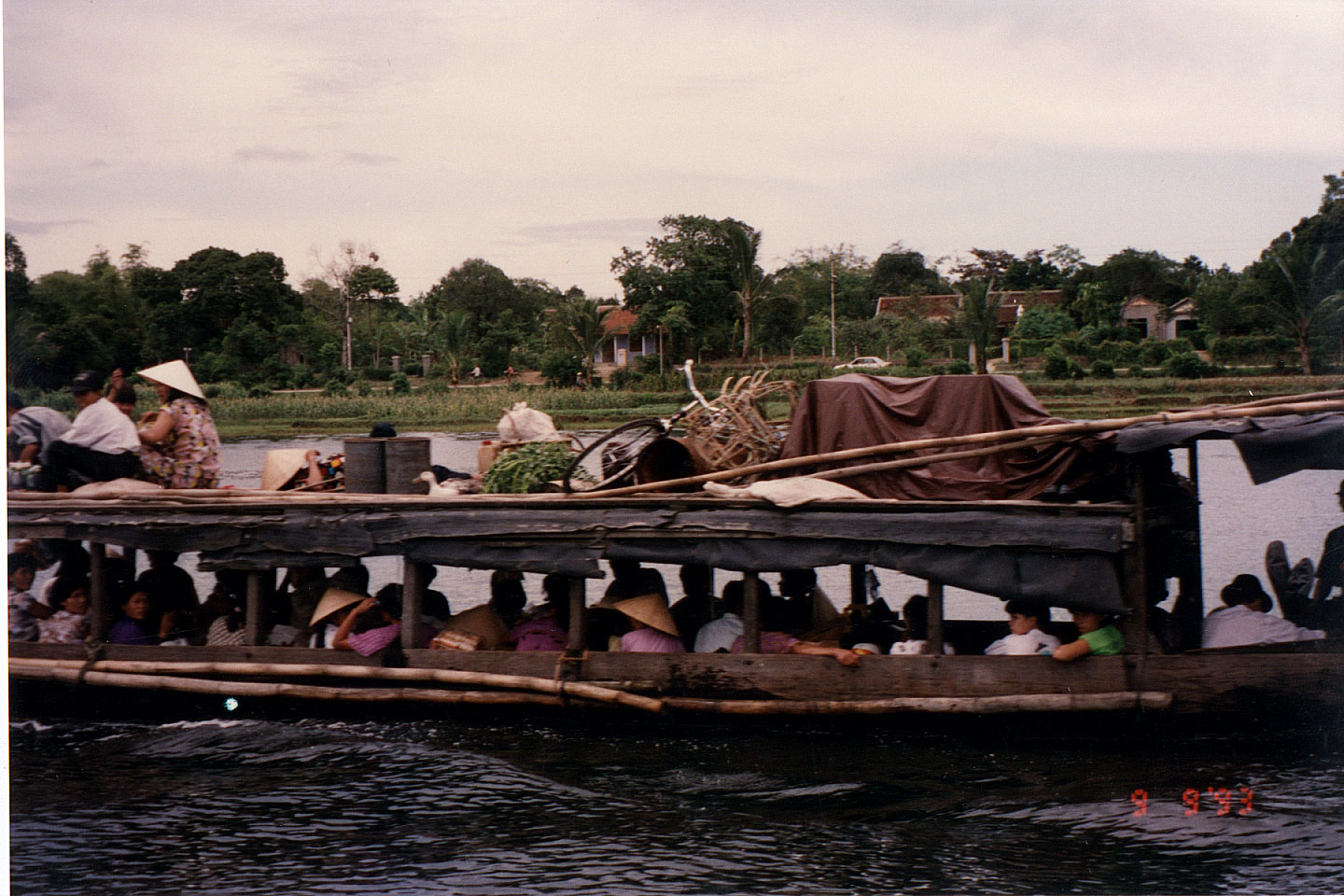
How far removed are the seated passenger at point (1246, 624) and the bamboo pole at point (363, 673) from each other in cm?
296

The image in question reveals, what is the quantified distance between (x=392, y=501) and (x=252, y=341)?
31.2 m

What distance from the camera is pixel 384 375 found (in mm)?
39500

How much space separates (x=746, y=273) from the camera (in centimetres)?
3231

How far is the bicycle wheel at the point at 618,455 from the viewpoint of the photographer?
6.47 m

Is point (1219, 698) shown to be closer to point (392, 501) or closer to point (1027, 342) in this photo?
point (392, 501)

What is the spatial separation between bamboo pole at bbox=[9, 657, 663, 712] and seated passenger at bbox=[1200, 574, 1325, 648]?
2.96 meters

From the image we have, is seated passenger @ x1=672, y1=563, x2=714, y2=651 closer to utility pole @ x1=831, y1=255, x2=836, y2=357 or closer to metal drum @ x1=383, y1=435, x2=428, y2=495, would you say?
metal drum @ x1=383, y1=435, x2=428, y2=495

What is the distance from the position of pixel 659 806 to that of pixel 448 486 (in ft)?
7.55

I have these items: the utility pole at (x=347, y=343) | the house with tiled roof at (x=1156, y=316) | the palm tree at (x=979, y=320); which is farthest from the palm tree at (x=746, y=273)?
the house with tiled roof at (x=1156, y=316)

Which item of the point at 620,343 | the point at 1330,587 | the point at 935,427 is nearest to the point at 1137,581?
the point at 935,427

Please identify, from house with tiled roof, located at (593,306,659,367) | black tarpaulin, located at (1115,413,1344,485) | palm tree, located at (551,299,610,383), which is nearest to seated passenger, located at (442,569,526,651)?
black tarpaulin, located at (1115,413,1344,485)

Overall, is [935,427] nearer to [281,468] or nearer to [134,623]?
[281,468]

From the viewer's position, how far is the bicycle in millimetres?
6492

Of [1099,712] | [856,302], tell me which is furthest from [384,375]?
[1099,712]
